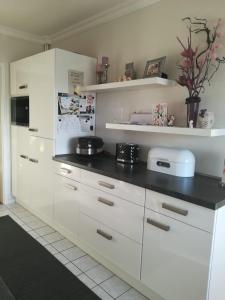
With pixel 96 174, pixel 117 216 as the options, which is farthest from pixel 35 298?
pixel 96 174

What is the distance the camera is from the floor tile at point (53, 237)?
97.5 inches

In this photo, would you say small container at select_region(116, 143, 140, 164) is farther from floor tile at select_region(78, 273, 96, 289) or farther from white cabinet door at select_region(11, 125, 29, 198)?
white cabinet door at select_region(11, 125, 29, 198)

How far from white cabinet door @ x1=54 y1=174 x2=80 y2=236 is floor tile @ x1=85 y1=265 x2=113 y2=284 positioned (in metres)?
0.42

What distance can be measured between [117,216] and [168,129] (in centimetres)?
80

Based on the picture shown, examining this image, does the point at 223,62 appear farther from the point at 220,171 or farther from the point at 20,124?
the point at 20,124

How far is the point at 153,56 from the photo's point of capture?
2.24 meters

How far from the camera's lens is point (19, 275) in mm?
1963

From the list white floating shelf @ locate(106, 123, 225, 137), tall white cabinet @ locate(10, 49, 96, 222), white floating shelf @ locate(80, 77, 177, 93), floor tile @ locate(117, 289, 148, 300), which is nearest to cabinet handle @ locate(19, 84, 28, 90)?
tall white cabinet @ locate(10, 49, 96, 222)

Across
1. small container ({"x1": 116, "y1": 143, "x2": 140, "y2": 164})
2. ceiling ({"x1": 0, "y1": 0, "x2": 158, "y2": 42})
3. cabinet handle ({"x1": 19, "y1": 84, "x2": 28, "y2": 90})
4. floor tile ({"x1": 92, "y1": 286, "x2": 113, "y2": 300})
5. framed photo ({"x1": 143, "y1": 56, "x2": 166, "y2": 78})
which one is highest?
ceiling ({"x1": 0, "y1": 0, "x2": 158, "y2": 42})

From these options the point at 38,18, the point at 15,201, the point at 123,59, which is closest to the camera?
the point at 123,59

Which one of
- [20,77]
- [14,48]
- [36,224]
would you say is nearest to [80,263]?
[36,224]

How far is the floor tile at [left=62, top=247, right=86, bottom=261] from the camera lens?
2205 mm

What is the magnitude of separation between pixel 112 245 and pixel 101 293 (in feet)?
1.14

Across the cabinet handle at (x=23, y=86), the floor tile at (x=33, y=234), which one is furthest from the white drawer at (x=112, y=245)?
the cabinet handle at (x=23, y=86)
